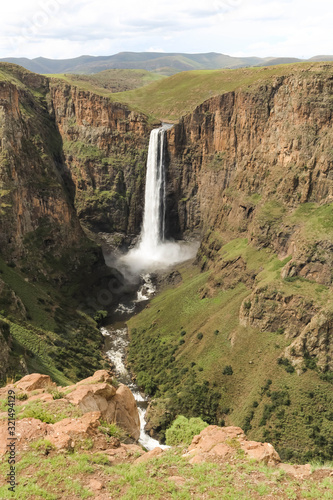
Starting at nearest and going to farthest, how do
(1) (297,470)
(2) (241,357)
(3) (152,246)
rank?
(1) (297,470), (2) (241,357), (3) (152,246)

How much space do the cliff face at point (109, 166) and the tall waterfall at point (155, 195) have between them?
3.24 metres

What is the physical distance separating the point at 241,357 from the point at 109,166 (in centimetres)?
7026

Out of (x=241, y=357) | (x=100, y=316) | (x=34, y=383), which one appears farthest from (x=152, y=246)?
(x=34, y=383)

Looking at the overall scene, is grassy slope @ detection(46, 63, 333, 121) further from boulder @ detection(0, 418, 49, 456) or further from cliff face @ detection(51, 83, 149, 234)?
boulder @ detection(0, 418, 49, 456)

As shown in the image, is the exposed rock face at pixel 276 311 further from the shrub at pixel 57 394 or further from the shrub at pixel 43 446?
the shrub at pixel 43 446

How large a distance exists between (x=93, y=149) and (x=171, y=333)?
6327 cm

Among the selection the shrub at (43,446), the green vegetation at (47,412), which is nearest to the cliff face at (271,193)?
the green vegetation at (47,412)

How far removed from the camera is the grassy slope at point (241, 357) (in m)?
42.4

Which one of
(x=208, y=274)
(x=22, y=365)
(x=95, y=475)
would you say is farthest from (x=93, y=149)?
(x=95, y=475)

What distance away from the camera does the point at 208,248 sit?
81438 millimetres

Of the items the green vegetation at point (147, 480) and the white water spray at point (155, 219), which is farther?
the white water spray at point (155, 219)

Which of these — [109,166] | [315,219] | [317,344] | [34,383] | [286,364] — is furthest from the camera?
[109,166]

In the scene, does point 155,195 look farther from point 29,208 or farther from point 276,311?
point 276,311

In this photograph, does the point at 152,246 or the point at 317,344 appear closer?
the point at 317,344
